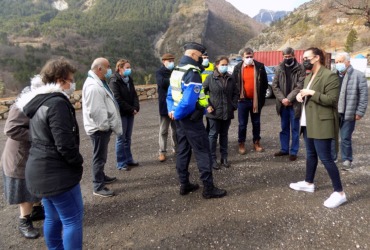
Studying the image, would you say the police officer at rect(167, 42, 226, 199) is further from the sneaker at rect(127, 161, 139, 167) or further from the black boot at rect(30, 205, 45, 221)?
the black boot at rect(30, 205, 45, 221)

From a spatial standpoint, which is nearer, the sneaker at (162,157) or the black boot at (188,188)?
the black boot at (188,188)

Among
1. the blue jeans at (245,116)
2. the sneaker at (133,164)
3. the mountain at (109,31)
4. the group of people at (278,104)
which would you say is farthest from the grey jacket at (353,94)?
the mountain at (109,31)

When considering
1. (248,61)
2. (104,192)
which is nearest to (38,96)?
(104,192)

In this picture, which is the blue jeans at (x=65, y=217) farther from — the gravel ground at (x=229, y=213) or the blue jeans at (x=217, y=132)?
the blue jeans at (x=217, y=132)

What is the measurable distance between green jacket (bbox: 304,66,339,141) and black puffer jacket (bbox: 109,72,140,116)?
2.59 meters

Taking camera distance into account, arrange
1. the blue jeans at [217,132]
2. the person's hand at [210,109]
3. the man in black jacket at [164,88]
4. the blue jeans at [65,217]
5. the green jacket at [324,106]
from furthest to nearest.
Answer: the man in black jacket at [164,88] < the blue jeans at [217,132] < the person's hand at [210,109] < the green jacket at [324,106] < the blue jeans at [65,217]

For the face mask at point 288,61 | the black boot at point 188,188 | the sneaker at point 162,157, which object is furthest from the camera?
the sneaker at point 162,157

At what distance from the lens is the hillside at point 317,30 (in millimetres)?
33878

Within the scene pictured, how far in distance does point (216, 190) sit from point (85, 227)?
1.58 m

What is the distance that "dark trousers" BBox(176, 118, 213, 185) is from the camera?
3391mm

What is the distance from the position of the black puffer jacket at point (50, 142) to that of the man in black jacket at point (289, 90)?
11.2 feet

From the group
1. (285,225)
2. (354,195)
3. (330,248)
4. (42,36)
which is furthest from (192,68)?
(42,36)

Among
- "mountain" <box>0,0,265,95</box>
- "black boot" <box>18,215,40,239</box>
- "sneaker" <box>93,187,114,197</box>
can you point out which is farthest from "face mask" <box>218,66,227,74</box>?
"mountain" <box>0,0,265,95</box>

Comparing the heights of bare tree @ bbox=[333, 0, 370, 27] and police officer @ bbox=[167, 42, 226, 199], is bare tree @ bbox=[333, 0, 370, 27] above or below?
above
